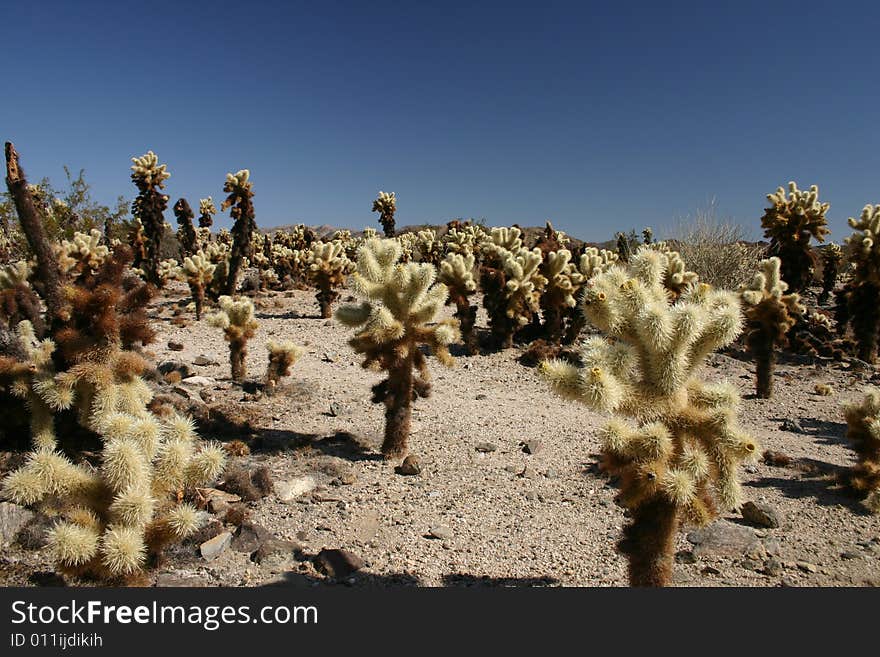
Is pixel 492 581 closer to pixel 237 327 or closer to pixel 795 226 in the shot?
pixel 237 327

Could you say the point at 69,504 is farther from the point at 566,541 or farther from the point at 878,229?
the point at 878,229

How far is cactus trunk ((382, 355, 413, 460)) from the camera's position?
7195 mm

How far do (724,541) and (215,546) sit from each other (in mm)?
4782

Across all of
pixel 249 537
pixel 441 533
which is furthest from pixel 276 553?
pixel 441 533

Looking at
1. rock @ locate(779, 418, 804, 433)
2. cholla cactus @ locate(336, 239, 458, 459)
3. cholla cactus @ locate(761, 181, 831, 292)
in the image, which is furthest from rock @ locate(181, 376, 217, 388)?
cholla cactus @ locate(761, 181, 831, 292)

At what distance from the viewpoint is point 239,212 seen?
17.8m

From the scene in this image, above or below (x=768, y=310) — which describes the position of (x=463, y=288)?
above

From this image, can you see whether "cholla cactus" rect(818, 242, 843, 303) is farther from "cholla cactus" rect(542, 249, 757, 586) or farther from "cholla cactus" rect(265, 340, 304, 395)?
"cholla cactus" rect(542, 249, 757, 586)

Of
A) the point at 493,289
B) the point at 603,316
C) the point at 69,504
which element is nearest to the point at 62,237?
the point at 493,289

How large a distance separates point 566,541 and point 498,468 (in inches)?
73.1

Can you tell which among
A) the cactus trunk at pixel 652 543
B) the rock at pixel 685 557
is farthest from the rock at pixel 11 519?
the rock at pixel 685 557

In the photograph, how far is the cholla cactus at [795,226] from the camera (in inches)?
567

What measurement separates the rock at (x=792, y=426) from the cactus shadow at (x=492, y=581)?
278 inches

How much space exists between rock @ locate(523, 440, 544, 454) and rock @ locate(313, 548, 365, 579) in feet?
11.6
